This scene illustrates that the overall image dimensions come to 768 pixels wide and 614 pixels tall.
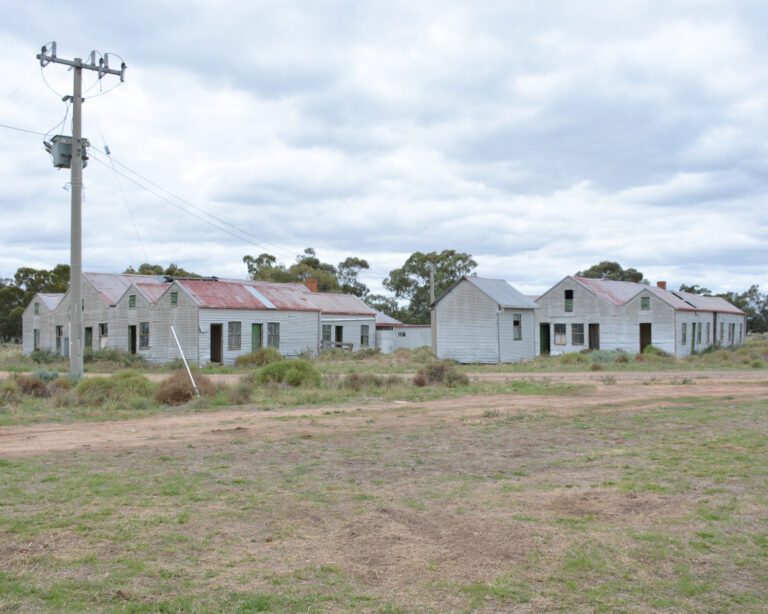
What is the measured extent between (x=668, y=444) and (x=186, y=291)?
28.6 meters

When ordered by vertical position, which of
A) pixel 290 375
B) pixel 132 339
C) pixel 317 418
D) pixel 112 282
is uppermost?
pixel 112 282

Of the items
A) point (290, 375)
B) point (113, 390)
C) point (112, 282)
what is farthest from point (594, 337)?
point (113, 390)

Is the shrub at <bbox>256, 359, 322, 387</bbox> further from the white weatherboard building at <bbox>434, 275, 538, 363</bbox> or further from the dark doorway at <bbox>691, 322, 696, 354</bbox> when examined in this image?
the dark doorway at <bbox>691, 322, 696, 354</bbox>

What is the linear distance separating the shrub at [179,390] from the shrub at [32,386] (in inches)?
127

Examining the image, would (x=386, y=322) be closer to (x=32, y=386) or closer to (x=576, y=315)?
(x=576, y=315)

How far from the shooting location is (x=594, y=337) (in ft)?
148

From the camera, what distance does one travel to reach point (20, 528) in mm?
6574

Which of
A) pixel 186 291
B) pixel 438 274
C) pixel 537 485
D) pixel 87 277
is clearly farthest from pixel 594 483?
pixel 438 274

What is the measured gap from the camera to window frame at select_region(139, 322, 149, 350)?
3922 cm

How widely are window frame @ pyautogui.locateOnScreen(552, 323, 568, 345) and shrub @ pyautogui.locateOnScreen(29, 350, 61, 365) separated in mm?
28133

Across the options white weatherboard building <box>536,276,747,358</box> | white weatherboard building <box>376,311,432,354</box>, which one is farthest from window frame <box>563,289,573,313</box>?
white weatherboard building <box>376,311,432,354</box>

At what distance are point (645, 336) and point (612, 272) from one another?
41645 mm

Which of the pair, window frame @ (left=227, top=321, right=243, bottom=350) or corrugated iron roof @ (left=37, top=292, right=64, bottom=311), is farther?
corrugated iron roof @ (left=37, top=292, right=64, bottom=311)

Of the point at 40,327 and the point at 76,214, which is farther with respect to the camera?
the point at 40,327
